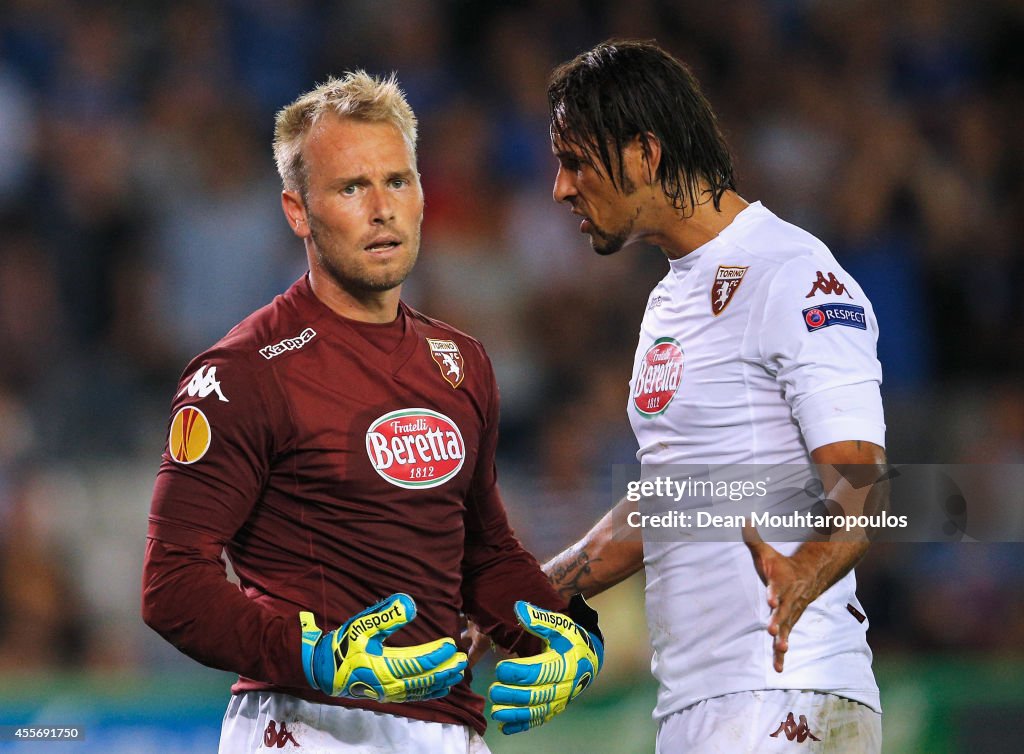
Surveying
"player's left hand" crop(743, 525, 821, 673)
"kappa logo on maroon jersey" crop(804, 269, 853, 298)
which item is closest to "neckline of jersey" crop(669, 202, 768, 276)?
"kappa logo on maroon jersey" crop(804, 269, 853, 298)

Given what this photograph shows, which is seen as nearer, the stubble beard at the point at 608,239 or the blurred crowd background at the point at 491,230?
the stubble beard at the point at 608,239

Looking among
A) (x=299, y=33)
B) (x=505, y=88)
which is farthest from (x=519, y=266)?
(x=299, y=33)

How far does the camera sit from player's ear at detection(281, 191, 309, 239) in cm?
347

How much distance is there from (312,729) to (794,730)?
1.12m

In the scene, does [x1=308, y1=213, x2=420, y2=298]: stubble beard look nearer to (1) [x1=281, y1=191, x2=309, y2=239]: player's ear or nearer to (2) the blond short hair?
(1) [x1=281, y1=191, x2=309, y2=239]: player's ear

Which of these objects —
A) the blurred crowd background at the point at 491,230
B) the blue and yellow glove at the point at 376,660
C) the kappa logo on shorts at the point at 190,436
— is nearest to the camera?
the blue and yellow glove at the point at 376,660

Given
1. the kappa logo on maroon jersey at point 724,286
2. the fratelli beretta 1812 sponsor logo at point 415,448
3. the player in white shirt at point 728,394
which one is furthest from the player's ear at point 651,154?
the fratelli beretta 1812 sponsor logo at point 415,448

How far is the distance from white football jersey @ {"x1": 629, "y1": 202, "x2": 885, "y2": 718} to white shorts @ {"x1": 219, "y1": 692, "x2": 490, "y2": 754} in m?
0.70

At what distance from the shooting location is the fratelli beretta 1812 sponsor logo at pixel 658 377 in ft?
11.6

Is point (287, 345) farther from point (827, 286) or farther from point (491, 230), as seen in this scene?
point (491, 230)

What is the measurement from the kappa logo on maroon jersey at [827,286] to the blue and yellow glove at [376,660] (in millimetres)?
1198

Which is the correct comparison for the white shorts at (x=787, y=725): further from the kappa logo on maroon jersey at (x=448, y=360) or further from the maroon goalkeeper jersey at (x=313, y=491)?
the kappa logo on maroon jersey at (x=448, y=360)

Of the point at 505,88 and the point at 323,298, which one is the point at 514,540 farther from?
the point at 505,88

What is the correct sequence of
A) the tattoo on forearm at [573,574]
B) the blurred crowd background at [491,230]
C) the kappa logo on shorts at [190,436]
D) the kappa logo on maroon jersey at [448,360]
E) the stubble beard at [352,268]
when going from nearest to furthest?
the kappa logo on shorts at [190,436] → the stubble beard at [352,268] → the kappa logo on maroon jersey at [448,360] → the tattoo on forearm at [573,574] → the blurred crowd background at [491,230]
